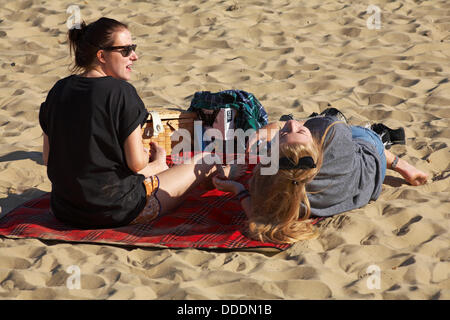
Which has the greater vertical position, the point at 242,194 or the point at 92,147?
the point at 92,147

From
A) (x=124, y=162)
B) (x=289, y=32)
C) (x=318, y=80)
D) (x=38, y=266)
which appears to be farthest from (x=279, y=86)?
(x=38, y=266)

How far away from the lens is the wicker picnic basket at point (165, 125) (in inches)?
189

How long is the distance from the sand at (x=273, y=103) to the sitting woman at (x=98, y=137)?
0.26m

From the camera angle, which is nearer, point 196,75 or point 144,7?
point 196,75

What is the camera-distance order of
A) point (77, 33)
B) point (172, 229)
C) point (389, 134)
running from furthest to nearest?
1. point (389, 134)
2. point (172, 229)
3. point (77, 33)

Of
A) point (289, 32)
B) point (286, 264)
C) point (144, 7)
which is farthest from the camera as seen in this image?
point (144, 7)

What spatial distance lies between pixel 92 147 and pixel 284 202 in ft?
3.49

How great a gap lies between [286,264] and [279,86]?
303cm

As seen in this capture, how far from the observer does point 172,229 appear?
153 inches

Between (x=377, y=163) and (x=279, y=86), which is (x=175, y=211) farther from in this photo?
(x=279, y=86)

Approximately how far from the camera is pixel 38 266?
11.6 feet

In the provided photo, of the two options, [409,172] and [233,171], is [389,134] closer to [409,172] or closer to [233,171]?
[409,172]

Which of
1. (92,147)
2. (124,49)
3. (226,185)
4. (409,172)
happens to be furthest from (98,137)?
(409,172)

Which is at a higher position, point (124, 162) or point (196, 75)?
point (124, 162)
